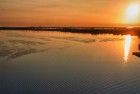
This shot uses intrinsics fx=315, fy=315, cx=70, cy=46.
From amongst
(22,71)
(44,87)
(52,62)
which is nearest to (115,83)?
(44,87)

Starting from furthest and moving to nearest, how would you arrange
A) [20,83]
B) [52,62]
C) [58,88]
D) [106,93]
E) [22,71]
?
1. [52,62]
2. [22,71]
3. [20,83]
4. [58,88]
5. [106,93]

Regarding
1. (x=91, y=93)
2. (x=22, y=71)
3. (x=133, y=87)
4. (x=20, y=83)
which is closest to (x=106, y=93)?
(x=91, y=93)

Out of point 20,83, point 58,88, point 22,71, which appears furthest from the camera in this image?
point 22,71

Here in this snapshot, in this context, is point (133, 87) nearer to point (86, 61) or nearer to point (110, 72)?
point (110, 72)

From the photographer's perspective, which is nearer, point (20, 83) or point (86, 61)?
point (20, 83)

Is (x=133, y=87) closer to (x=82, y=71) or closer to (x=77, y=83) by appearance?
(x=77, y=83)

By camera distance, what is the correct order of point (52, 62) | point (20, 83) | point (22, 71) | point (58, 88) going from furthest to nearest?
point (52, 62)
point (22, 71)
point (20, 83)
point (58, 88)

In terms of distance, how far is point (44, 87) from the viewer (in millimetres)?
21641

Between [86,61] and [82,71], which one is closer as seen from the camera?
[82,71]

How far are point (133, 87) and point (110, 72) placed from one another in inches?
231

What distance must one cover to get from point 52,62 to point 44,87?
11.2m

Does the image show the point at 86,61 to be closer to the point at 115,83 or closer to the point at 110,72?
the point at 110,72

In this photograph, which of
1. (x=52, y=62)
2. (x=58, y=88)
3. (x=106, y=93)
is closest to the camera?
(x=106, y=93)

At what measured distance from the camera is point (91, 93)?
20.1 metres
